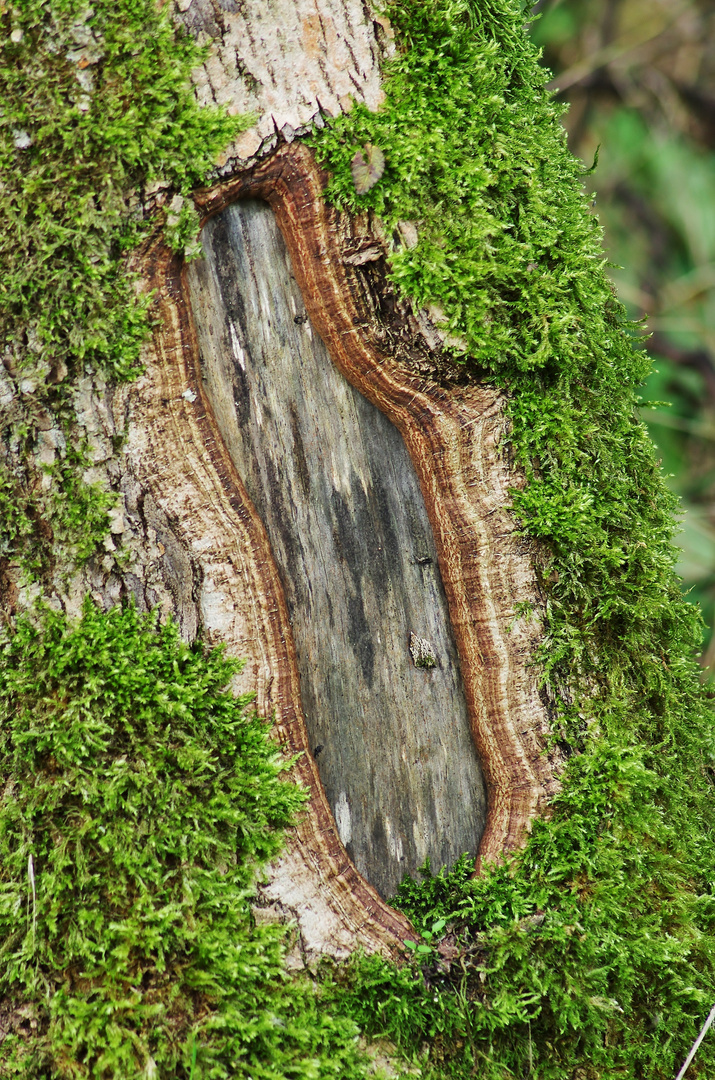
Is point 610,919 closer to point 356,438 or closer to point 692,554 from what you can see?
point 356,438

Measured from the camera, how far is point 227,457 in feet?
5.98

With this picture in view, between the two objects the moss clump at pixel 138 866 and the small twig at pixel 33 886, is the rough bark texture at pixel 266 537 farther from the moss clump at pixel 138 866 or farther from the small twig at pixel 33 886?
the small twig at pixel 33 886

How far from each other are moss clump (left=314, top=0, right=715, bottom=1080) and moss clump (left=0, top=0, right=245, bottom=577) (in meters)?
0.41

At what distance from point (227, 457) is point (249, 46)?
1028 millimetres

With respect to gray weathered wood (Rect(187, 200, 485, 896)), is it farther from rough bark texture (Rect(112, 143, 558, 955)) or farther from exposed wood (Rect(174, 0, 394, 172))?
exposed wood (Rect(174, 0, 394, 172))

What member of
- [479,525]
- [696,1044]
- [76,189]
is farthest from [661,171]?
[696,1044]

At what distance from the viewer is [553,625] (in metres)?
1.89

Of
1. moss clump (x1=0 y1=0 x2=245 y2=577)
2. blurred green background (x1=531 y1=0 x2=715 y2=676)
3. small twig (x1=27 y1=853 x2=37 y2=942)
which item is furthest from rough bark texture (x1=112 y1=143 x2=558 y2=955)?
blurred green background (x1=531 y1=0 x2=715 y2=676)

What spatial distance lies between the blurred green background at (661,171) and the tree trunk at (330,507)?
3.91m

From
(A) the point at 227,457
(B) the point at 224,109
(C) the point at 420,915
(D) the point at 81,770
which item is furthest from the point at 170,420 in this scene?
(C) the point at 420,915

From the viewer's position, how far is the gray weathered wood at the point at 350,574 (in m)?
1.89

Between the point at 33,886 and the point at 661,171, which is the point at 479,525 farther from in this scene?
the point at 661,171

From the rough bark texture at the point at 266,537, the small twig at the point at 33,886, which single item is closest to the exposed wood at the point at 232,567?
the rough bark texture at the point at 266,537

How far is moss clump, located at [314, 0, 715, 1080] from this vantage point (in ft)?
5.79
